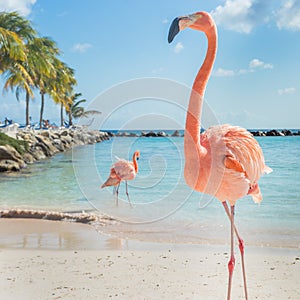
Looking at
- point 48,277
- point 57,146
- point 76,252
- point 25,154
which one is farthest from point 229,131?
point 57,146

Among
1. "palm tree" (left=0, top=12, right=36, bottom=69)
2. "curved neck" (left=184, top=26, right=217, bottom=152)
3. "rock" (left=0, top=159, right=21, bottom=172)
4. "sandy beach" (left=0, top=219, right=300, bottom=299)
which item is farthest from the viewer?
"palm tree" (left=0, top=12, right=36, bottom=69)

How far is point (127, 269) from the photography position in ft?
16.5

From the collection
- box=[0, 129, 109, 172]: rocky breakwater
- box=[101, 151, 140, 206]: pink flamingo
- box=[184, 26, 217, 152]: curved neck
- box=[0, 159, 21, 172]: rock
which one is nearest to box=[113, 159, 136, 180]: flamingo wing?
box=[101, 151, 140, 206]: pink flamingo

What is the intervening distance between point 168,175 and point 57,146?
16.9m

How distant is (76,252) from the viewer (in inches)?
231

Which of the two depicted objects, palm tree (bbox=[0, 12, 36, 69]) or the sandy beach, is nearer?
the sandy beach

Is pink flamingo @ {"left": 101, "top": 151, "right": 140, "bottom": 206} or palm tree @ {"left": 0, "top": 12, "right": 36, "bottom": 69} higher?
palm tree @ {"left": 0, "top": 12, "right": 36, "bottom": 69}

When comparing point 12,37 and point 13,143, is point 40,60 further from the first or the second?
point 13,143

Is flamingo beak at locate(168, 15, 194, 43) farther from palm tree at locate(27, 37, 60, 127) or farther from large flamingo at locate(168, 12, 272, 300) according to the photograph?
palm tree at locate(27, 37, 60, 127)

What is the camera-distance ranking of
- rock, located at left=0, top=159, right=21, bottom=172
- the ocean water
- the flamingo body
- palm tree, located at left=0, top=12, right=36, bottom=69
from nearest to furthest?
the flamingo body
the ocean water
rock, located at left=0, top=159, right=21, bottom=172
palm tree, located at left=0, top=12, right=36, bottom=69

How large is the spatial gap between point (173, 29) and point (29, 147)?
73.9 feet

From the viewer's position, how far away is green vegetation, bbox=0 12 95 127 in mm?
22906

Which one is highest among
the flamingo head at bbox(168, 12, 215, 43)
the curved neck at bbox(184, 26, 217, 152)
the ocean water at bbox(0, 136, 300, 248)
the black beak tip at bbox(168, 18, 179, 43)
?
the flamingo head at bbox(168, 12, 215, 43)

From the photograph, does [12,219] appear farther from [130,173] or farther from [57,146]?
[57,146]
